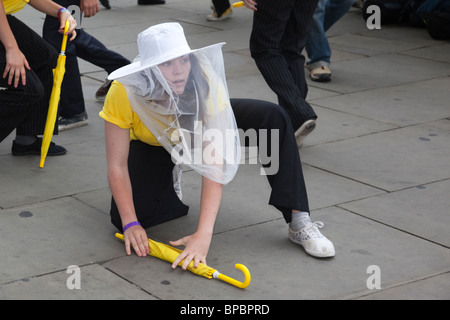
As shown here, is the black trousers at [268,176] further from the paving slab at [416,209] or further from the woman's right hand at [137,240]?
the paving slab at [416,209]

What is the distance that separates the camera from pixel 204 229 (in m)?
3.57

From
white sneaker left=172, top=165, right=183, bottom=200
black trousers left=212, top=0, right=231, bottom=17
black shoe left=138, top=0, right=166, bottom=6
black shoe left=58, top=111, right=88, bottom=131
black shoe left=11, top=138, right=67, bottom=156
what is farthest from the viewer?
black shoe left=138, top=0, right=166, bottom=6

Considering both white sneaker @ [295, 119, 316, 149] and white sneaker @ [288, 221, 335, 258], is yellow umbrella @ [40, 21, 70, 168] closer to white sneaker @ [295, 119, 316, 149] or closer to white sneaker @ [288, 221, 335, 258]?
white sneaker @ [295, 119, 316, 149]

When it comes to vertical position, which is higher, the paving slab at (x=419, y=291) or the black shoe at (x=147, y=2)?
the paving slab at (x=419, y=291)

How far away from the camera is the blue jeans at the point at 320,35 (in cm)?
681

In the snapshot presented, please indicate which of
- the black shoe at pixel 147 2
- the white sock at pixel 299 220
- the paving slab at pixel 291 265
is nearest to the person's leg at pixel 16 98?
the paving slab at pixel 291 265

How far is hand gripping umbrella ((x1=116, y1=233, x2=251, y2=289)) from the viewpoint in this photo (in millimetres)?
3367

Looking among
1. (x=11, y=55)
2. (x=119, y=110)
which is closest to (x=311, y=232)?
(x=119, y=110)

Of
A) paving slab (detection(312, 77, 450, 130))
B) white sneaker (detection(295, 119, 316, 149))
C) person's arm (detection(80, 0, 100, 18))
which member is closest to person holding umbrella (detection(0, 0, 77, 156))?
person's arm (detection(80, 0, 100, 18))

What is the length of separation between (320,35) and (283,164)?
330cm

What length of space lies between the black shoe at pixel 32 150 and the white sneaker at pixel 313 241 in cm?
198
